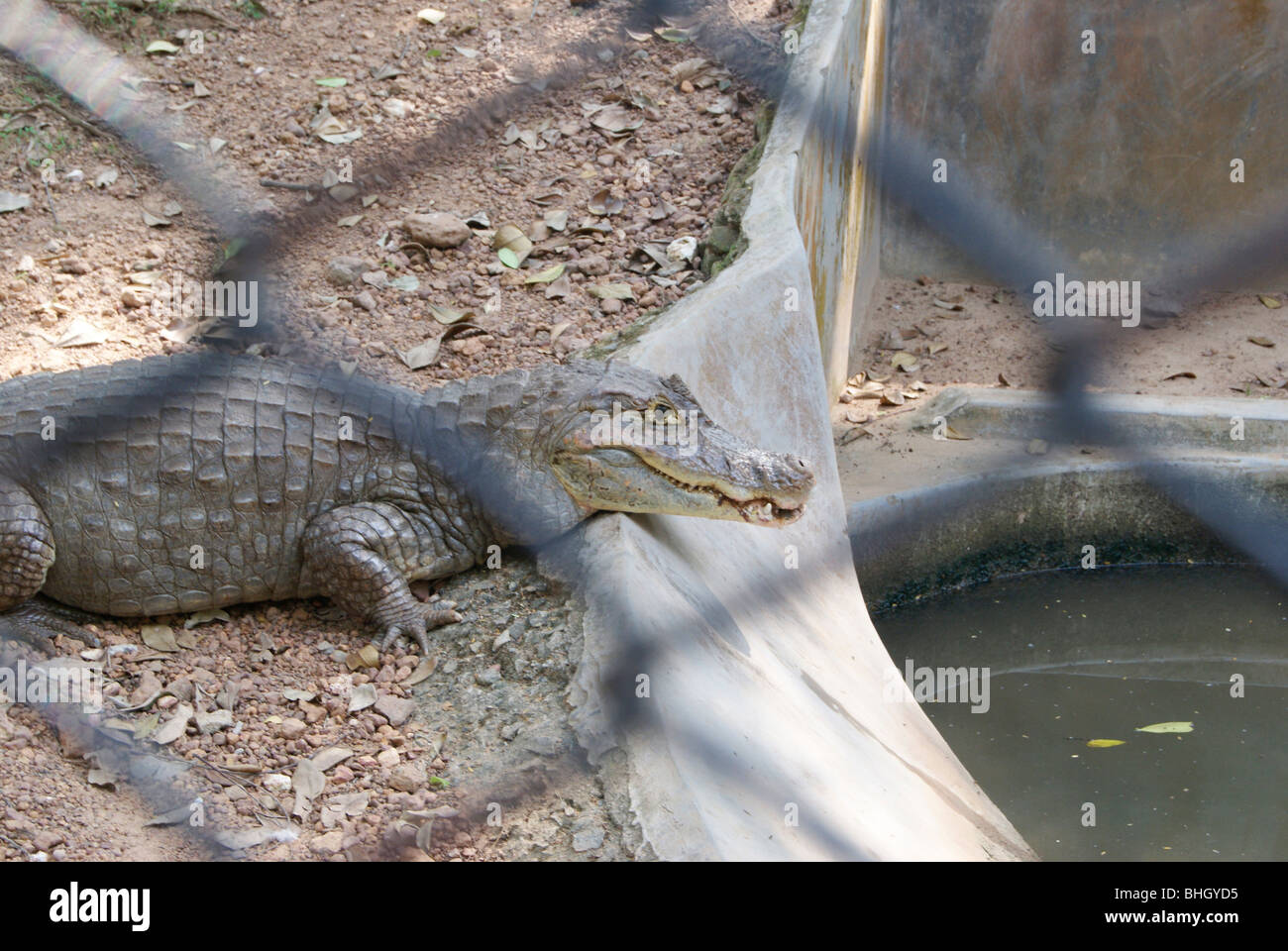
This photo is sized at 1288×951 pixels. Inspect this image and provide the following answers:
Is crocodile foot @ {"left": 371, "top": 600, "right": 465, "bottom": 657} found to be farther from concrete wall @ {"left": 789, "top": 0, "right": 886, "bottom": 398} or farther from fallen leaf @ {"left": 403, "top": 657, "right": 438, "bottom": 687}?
concrete wall @ {"left": 789, "top": 0, "right": 886, "bottom": 398}

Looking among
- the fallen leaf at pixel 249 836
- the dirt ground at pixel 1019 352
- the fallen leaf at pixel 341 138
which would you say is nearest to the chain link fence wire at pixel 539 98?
the fallen leaf at pixel 249 836

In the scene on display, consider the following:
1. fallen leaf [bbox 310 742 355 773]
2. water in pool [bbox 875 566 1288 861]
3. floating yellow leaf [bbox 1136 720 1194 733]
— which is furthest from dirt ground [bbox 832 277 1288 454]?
fallen leaf [bbox 310 742 355 773]

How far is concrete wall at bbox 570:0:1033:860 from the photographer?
1932mm

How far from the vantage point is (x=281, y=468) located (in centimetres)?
254

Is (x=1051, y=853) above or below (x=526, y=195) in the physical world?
below

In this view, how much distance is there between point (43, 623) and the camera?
7.84 ft

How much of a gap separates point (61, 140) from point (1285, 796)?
425 centimetres

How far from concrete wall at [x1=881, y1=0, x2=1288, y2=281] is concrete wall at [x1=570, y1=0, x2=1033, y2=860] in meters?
1.53

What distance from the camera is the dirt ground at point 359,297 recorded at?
1.93 meters

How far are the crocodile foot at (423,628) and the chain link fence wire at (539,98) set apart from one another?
8.5 inches

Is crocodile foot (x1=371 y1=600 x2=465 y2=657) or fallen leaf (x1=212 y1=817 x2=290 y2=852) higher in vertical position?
crocodile foot (x1=371 y1=600 x2=465 y2=657)

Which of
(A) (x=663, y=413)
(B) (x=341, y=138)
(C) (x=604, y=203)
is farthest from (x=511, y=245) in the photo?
(A) (x=663, y=413)
